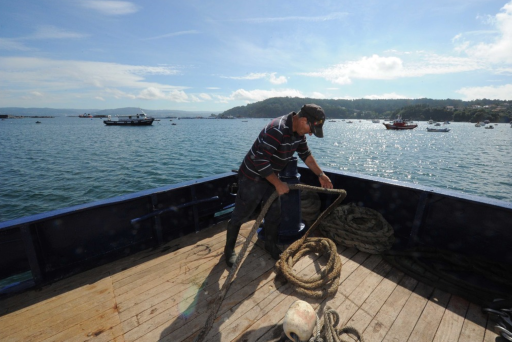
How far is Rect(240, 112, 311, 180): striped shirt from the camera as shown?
2.65m

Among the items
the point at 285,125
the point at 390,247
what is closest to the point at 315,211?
the point at 390,247

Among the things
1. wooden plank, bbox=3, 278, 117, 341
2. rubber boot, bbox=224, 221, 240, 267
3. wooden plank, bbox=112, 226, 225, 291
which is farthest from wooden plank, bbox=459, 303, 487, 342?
wooden plank, bbox=3, 278, 117, 341

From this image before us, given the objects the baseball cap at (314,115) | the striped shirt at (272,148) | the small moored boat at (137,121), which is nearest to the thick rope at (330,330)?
the striped shirt at (272,148)

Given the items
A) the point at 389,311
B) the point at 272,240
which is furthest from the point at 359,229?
the point at 272,240

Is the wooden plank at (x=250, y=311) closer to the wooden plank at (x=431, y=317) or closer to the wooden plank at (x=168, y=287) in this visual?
the wooden plank at (x=168, y=287)

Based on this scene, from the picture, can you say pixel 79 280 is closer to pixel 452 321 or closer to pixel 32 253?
pixel 32 253

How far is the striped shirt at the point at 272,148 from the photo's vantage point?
2.65m

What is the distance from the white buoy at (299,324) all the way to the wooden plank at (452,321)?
1.29 m

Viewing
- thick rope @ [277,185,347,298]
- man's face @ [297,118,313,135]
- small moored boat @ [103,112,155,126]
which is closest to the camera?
man's face @ [297,118,313,135]

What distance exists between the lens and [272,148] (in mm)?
2682

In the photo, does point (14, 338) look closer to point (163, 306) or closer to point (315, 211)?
point (163, 306)

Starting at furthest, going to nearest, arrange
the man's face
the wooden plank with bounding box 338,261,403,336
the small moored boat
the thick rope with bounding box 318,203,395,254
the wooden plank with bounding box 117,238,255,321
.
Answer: the small moored boat, the thick rope with bounding box 318,203,395,254, the man's face, the wooden plank with bounding box 117,238,255,321, the wooden plank with bounding box 338,261,403,336

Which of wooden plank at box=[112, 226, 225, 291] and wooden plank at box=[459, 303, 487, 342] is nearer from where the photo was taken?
wooden plank at box=[459, 303, 487, 342]

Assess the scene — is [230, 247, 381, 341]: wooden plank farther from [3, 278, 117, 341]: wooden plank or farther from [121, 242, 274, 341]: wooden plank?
[3, 278, 117, 341]: wooden plank
